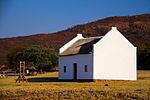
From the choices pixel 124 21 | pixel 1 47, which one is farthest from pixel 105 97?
pixel 124 21

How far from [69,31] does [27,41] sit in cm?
2577

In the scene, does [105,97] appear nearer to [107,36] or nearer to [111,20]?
[107,36]

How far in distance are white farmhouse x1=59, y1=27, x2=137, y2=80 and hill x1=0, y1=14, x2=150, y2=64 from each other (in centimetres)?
6462

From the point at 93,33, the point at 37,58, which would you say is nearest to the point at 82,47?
the point at 37,58

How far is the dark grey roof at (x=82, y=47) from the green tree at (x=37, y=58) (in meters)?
17.8

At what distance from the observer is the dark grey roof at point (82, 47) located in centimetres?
4338

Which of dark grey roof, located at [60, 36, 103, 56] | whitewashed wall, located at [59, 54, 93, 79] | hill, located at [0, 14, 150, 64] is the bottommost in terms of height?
whitewashed wall, located at [59, 54, 93, 79]

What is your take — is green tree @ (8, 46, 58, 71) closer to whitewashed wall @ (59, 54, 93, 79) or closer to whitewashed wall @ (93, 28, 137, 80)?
whitewashed wall @ (59, 54, 93, 79)

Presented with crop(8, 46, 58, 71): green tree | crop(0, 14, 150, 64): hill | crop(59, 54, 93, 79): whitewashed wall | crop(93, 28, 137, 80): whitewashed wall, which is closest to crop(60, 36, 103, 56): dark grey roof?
crop(59, 54, 93, 79): whitewashed wall

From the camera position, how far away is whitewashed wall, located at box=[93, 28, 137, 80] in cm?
4181

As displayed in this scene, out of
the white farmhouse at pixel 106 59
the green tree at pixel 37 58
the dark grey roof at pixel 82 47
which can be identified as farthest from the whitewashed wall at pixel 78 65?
the green tree at pixel 37 58

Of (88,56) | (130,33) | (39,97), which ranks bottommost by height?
(39,97)

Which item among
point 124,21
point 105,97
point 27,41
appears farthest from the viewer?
point 124,21

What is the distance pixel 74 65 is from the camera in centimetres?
4541
